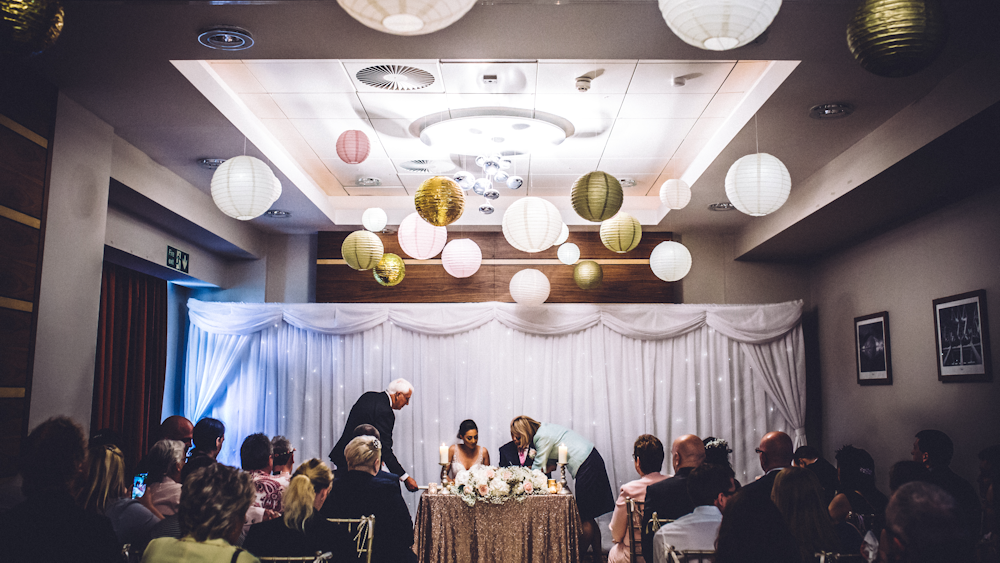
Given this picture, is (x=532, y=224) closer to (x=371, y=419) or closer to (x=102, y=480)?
(x=371, y=419)

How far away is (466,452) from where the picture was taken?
5.89 meters

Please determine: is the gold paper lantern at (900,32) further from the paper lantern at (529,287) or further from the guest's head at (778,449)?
the paper lantern at (529,287)

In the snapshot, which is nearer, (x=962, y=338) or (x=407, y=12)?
(x=407, y=12)

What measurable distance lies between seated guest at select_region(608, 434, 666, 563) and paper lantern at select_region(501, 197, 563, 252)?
4.97 feet

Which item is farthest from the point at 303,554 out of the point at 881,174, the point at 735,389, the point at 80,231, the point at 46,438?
the point at 735,389

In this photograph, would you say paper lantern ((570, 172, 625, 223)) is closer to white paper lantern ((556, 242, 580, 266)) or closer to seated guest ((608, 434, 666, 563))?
seated guest ((608, 434, 666, 563))

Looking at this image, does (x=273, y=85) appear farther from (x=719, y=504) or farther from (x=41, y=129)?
(x=719, y=504)

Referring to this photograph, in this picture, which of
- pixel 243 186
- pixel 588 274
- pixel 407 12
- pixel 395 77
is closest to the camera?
pixel 407 12

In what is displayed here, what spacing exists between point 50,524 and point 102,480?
0.54 m

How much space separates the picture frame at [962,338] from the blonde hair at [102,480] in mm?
5339

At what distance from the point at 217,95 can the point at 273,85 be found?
40 centimetres

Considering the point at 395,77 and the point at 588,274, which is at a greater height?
the point at 395,77

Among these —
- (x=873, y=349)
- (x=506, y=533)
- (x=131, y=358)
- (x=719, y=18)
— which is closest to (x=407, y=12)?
(x=719, y=18)

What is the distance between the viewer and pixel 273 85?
4.39 metres
